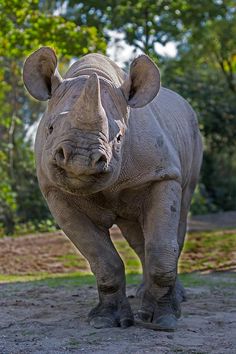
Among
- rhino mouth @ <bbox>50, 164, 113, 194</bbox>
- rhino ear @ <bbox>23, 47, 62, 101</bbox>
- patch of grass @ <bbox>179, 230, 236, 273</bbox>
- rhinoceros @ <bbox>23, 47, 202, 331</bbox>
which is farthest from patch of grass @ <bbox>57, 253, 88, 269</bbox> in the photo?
rhino mouth @ <bbox>50, 164, 113, 194</bbox>

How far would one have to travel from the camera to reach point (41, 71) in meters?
5.59

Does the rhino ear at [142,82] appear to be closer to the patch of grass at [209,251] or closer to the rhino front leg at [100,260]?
the rhino front leg at [100,260]

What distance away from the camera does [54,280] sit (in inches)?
394

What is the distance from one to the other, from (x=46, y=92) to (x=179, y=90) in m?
17.0

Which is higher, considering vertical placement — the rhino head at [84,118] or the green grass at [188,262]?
the rhino head at [84,118]

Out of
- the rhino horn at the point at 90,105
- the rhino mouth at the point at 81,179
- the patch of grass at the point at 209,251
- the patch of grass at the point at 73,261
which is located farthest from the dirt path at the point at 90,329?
the patch of grass at the point at 73,261

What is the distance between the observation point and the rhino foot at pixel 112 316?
19.3ft

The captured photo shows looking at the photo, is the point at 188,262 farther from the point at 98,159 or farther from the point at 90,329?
the point at 98,159

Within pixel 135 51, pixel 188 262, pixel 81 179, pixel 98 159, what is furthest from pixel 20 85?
pixel 98 159

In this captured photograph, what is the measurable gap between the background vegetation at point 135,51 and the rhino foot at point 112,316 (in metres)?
7.71

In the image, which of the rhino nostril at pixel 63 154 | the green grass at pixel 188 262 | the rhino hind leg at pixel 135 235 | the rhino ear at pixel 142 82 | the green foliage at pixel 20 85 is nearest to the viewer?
the rhino nostril at pixel 63 154

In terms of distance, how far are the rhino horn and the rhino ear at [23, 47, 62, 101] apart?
869 millimetres

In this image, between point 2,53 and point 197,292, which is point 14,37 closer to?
point 2,53

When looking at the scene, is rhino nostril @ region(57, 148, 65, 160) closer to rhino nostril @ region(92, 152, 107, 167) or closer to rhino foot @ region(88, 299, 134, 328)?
rhino nostril @ region(92, 152, 107, 167)
